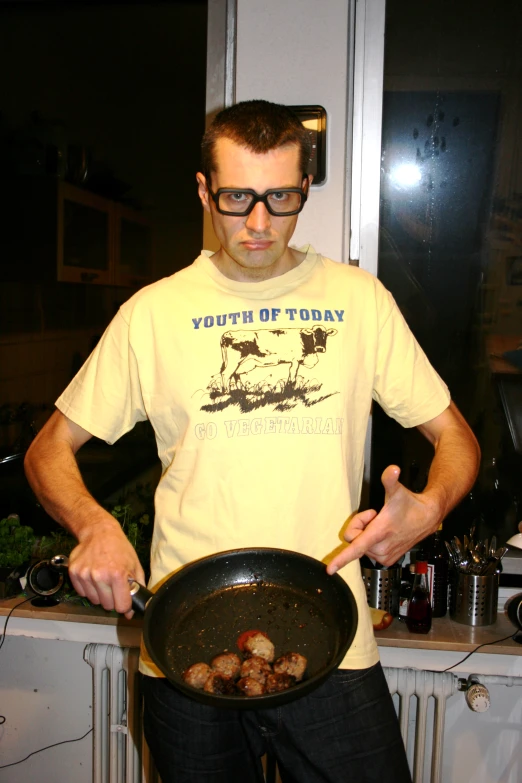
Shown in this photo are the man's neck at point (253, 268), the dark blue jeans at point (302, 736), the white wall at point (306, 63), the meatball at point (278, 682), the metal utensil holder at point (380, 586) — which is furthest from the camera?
the metal utensil holder at point (380, 586)

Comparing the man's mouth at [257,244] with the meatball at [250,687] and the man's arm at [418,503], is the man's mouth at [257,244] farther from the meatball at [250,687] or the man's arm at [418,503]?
the meatball at [250,687]

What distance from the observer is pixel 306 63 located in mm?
1869

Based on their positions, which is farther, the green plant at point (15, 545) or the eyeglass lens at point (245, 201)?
the green plant at point (15, 545)

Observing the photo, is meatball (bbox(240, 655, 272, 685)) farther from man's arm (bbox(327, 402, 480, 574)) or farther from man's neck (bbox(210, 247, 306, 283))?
man's neck (bbox(210, 247, 306, 283))

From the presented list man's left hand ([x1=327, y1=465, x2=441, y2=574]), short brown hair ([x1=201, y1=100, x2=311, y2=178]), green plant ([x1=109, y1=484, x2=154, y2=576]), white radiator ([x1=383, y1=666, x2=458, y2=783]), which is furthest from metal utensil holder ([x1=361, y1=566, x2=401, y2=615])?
short brown hair ([x1=201, y1=100, x2=311, y2=178])

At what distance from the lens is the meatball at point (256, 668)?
3.42 feet

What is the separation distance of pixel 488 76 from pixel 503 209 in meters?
0.38

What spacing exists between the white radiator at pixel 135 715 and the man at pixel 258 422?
2.43 feet

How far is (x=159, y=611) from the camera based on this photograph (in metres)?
1.13

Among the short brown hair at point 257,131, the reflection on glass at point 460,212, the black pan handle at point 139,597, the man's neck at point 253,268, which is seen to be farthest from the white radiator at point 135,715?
the short brown hair at point 257,131

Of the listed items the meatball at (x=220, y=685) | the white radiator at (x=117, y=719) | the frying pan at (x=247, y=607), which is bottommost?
the white radiator at (x=117, y=719)

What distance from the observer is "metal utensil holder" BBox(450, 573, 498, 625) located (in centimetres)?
194

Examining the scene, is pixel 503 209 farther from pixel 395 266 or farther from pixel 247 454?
pixel 247 454

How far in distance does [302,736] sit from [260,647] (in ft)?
0.85
